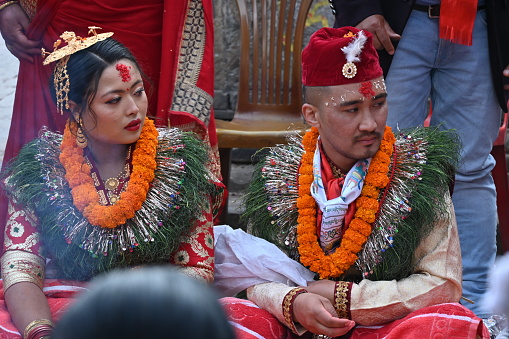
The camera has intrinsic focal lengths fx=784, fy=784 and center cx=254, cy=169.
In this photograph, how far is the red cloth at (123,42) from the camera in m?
3.11

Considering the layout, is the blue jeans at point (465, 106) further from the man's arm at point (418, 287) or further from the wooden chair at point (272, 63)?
the wooden chair at point (272, 63)

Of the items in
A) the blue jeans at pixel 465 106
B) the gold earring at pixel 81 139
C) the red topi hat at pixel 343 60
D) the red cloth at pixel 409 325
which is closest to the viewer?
the red cloth at pixel 409 325

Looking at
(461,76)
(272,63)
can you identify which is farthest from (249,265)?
(272,63)

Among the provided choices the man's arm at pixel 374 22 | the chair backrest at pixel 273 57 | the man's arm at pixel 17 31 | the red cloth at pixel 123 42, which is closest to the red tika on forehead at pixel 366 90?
the man's arm at pixel 374 22

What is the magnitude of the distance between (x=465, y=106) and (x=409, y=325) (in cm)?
116

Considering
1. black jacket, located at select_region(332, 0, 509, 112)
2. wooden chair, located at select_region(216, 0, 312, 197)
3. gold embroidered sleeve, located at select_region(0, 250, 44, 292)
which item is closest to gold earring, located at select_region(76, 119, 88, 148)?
gold embroidered sleeve, located at select_region(0, 250, 44, 292)

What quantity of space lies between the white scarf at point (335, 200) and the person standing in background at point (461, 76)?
2.19ft

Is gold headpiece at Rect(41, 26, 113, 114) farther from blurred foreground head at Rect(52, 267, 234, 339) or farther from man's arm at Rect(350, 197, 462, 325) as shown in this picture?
blurred foreground head at Rect(52, 267, 234, 339)

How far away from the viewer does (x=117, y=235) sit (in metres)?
2.55

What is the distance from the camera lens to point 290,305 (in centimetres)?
242

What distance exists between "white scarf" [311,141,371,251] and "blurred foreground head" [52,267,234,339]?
1.54 m

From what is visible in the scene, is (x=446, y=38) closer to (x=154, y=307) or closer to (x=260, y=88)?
(x=260, y=88)

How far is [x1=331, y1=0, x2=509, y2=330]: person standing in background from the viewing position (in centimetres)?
301

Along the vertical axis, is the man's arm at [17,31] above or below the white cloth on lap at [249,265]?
above
